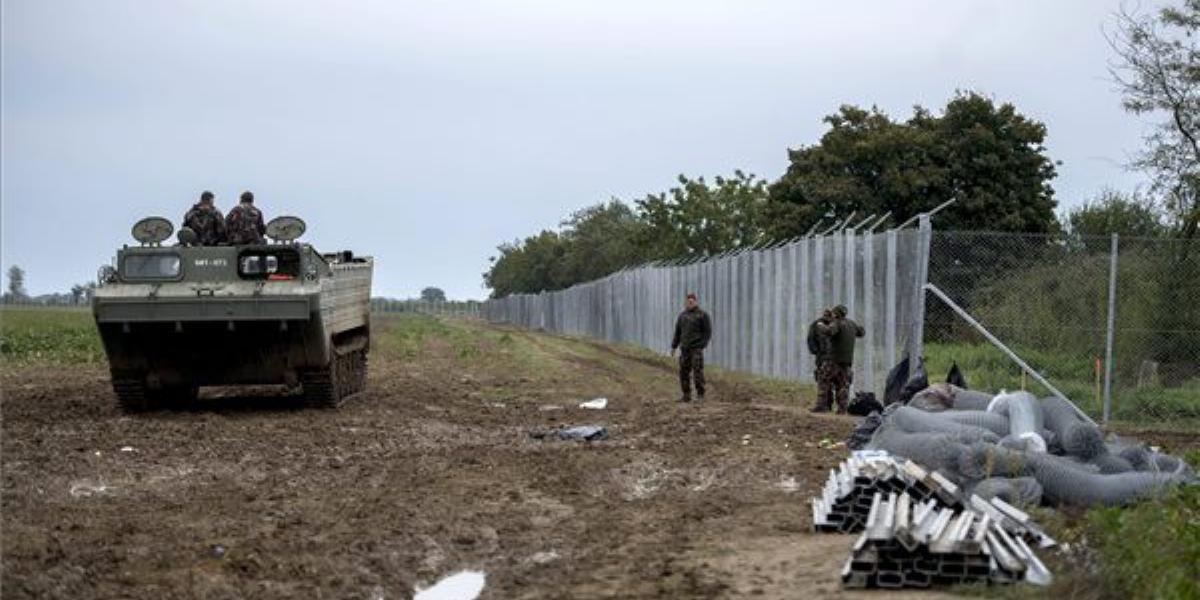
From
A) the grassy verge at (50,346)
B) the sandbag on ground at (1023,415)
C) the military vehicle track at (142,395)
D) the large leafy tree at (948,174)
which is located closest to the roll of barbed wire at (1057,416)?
the sandbag on ground at (1023,415)

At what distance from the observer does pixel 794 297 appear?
25.7m

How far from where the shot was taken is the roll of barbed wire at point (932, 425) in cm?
1116

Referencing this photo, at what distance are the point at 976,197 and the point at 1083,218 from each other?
15.0m

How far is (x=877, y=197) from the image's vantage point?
4416 cm

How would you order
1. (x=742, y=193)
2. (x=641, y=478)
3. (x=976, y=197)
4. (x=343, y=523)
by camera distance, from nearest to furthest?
1. (x=343, y=523)
2. (x=641, y=478)
3. (x=976, y=197)
4. (x=742, y=193)

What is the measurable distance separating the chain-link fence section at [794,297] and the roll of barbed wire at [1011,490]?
8.19 meters

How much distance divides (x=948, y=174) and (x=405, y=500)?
111 feet

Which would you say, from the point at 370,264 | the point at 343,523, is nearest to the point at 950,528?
the point at 343,523

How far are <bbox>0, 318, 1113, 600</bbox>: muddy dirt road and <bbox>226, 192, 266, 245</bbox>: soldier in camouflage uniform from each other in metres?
2.09

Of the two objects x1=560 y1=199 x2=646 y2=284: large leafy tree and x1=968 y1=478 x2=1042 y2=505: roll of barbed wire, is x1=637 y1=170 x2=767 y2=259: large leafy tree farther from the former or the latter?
x1=968 y1=478 x2=1042 y2=505: roll of barbed wire

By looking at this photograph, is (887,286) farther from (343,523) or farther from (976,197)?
(976,197)

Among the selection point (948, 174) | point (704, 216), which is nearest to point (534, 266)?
point (704, 216)

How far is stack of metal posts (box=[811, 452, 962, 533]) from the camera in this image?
963 cm

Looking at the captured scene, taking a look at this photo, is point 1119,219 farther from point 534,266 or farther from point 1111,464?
point 534,266
